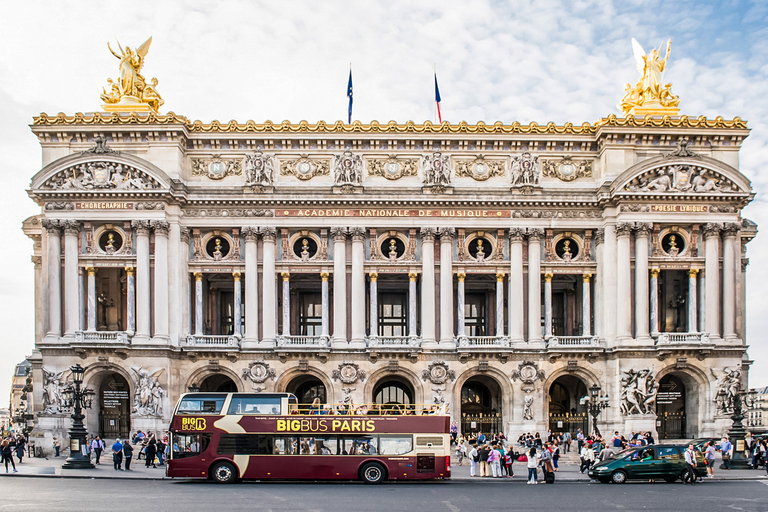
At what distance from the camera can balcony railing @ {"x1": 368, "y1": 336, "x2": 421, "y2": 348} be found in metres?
55.0

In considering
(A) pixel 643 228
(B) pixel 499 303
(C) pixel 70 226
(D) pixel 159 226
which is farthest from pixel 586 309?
(C) pixel 70 226

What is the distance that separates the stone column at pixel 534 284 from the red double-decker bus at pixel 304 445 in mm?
21040

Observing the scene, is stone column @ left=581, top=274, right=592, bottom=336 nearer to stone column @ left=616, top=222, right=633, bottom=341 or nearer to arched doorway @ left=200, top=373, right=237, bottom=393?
stone column @ left=616, top=222, right=633, bottom=341

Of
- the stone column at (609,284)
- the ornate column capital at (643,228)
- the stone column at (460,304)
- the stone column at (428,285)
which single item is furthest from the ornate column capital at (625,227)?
the stone column at (428,285)

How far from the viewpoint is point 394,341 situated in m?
55.5

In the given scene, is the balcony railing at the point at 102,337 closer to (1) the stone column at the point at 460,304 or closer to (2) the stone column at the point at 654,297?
(1) the stone column at the point at 460,304

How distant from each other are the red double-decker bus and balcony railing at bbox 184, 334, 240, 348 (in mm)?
18934

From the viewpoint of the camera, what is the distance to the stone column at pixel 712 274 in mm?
54969

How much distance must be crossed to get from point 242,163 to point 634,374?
29.4m

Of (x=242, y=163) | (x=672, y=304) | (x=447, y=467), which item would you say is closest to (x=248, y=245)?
(x=242, y=163)

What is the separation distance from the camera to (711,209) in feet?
182

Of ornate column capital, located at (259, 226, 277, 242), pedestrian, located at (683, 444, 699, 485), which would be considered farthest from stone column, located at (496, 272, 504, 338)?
pedestrian, located at (683, 444, 699, 485)

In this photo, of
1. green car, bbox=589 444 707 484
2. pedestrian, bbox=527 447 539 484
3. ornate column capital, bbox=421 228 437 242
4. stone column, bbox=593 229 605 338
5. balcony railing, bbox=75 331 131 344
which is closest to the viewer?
green car, bbox=589 444 707 484

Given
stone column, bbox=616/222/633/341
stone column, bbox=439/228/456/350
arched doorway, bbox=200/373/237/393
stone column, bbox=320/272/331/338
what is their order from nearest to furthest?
stone column, bbox=616/222/633/341 < stone column, bbox=439/228/456/350 < stone column, bbox=320/272/331/338 < arched doorway, bbox=200/373/237/393
